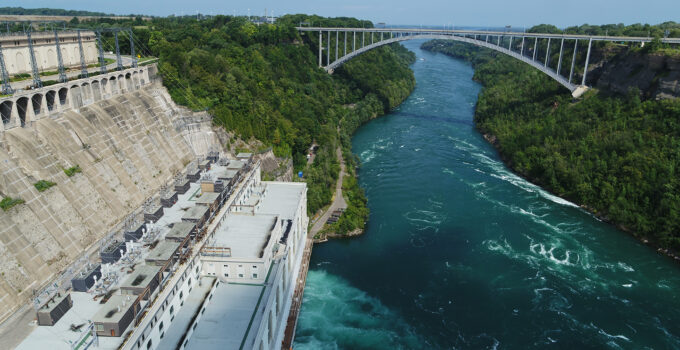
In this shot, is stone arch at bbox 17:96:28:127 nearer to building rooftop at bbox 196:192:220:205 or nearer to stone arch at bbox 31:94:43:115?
stone arch at bbox 31:94:43:115

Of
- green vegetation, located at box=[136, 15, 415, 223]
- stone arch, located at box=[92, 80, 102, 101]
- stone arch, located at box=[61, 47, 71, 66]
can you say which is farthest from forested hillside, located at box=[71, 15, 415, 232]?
stone arch, located at box=[61, 47, 71, 66]

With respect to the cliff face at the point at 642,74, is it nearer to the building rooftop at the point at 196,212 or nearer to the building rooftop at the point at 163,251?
the building rooftop at the point at 196,212

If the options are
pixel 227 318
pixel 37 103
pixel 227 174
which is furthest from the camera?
pixel 227 174

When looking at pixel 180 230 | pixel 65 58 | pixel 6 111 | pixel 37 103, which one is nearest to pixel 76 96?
pixel 37 103

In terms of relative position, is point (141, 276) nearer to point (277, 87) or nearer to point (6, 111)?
point (6, 111)

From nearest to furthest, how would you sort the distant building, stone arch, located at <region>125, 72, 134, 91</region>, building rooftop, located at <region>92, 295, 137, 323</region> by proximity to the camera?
1. building rooftop, located at <region>92, 295, 137, 323</region>
2. the distant building
3. stone arch, located at <region>125, 72, 134, 91</region>

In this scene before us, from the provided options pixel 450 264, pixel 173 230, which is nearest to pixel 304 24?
pixel 450 264
